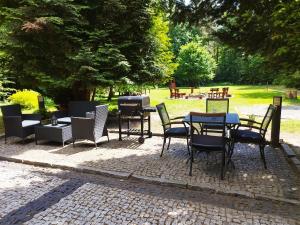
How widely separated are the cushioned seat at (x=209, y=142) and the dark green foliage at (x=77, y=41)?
4.83 m

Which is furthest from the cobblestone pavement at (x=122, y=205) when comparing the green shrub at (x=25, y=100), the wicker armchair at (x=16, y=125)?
the green shrub at (x=25, y=100)

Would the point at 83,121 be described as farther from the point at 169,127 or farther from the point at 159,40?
the point at 159,40

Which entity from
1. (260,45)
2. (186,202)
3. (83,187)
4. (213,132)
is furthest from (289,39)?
(83,187)

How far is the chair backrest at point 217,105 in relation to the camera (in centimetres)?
696

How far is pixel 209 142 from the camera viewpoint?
4734 mm

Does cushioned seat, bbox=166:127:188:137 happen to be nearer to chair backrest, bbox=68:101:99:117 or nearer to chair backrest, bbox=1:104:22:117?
chair backrest, bbox=68:101:99:117

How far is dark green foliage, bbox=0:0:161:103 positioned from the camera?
8063 millimetres

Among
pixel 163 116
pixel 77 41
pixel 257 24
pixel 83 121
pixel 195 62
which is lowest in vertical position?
pixel 83 121

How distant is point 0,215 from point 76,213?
3.40 feet

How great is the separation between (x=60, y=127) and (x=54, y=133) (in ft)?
0.77

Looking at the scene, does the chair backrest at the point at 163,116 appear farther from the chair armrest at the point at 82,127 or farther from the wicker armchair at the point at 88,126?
the chair armrest at the point at 82,127

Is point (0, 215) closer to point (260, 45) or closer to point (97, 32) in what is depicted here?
point (260, 45)

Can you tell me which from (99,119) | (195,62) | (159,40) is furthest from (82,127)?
(195,62)

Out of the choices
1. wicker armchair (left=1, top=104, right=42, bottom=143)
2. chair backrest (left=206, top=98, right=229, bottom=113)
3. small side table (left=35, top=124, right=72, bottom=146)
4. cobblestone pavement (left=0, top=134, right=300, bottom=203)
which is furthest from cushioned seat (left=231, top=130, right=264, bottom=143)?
wicker armchair (left=1, top=104, right=42, bottom=143)
